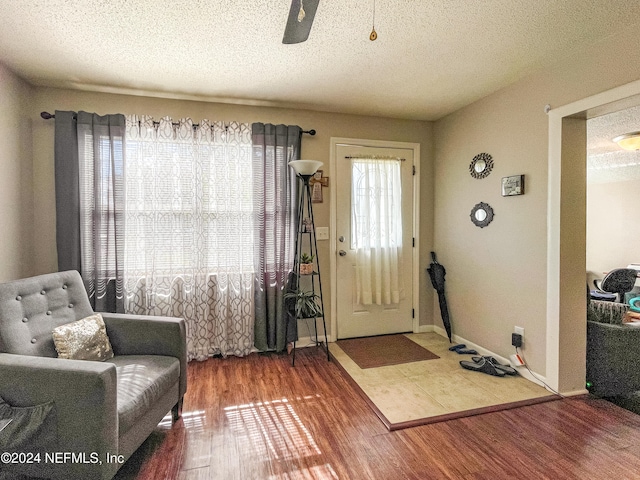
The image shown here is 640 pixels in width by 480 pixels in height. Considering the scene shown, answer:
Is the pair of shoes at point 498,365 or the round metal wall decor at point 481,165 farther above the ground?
the round metal wall decor at point 481,165

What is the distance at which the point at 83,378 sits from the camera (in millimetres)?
1376

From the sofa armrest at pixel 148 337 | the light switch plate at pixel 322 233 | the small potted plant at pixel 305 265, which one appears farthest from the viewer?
the light switch plate at pixel 322 233

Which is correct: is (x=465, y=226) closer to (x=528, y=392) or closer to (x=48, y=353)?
(x=528, y=392)

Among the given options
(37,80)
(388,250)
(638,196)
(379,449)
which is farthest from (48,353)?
(638,196)

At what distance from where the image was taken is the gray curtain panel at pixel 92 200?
105 inches

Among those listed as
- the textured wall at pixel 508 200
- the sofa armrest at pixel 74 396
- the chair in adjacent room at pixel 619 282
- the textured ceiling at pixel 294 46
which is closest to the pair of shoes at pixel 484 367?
the textured wall at pixel 508 200

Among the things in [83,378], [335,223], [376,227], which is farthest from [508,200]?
[83,378]

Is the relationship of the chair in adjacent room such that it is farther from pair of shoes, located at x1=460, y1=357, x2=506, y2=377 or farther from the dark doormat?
the dark doormat

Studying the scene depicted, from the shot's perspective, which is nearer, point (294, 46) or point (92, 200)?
point (294, 46)

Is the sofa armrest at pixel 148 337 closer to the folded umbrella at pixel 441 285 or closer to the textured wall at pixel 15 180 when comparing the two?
the textured wall at pixel 15 180

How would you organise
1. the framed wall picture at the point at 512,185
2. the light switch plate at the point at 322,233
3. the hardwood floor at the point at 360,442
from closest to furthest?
1. the hardwood floor at the point at 360,442
2. the framed wall picture at the point at 512,185
3. the light switch plate at the point at 322,233

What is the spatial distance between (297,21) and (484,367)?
274 centimetres

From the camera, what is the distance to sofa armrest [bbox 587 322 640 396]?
2.25m

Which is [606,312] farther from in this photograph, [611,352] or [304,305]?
[304,305]
